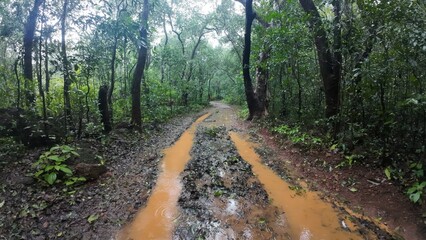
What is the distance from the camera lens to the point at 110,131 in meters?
10.5

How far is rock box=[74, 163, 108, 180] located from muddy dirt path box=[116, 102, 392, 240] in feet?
4.79

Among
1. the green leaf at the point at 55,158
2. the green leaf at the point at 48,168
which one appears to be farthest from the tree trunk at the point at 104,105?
the green leaf at the point at 48,168

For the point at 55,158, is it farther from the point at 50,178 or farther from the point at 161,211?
the point at 161,211

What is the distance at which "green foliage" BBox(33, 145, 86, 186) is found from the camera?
5660 millimetres

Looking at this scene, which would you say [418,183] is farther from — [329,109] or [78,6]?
[78,6]

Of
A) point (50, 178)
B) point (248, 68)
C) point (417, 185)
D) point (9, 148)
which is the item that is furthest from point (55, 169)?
point (248, 68)

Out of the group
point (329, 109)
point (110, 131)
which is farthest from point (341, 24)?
point (110, 131)

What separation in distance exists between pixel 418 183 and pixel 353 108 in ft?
9.75

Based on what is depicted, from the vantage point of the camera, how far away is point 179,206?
17.0 ft

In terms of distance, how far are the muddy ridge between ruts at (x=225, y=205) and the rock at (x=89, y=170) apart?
6.62 feet

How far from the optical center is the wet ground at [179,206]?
4.35m

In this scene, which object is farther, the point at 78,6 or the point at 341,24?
the point at 78,6

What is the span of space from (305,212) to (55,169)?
5.22 meters

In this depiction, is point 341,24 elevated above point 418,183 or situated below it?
above
